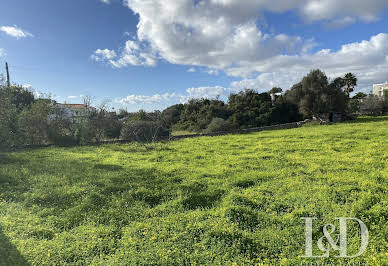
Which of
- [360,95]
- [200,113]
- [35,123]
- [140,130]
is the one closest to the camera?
[35,123]

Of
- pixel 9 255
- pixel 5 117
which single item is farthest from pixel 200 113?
pixel 9 255

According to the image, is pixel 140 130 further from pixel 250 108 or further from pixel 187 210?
pixel 250 108

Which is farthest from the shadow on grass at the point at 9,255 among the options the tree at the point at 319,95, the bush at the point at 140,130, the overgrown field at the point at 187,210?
the tree at the point at 319,95

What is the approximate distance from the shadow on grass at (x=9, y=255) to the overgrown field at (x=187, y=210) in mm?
13

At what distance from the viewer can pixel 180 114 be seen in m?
30.8

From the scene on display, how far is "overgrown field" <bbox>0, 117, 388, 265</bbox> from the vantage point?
3.11 meters

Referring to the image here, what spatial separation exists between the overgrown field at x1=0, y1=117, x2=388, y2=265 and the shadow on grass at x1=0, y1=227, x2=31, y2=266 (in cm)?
1

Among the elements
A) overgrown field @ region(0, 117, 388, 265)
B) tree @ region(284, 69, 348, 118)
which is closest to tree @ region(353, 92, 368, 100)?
tree @ region(284, 69, 348, 118)

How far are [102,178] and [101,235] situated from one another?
320cm

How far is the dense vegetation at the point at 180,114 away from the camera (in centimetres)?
1353

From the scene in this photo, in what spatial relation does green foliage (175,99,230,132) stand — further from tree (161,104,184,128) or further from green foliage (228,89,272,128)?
green foliage (228,89,272,128)

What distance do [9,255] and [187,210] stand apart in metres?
2.87

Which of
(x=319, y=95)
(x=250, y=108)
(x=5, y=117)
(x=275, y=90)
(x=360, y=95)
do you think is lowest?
(x=5, y=117)

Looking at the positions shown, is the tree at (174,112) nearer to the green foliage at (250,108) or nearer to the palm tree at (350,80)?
the green foliage at (250,108)
